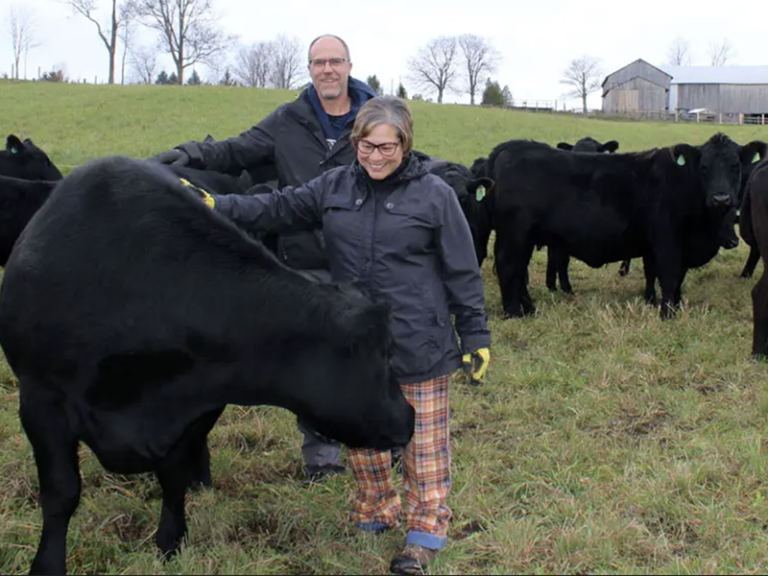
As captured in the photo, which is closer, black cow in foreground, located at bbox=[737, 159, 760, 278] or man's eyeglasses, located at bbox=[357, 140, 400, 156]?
man's eyeglasses, located at bbox=[357, 140, 400, 156]

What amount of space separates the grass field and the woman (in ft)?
0.95

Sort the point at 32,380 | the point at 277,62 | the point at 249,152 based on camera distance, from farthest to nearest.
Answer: the point at 277,62, the point at 249,152, the point at 32,380

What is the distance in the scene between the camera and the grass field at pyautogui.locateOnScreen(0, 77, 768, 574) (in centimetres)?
343

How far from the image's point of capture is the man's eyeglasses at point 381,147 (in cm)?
329

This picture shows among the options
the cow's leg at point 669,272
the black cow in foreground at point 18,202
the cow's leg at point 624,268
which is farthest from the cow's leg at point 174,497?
the cow's leg at point 624,268

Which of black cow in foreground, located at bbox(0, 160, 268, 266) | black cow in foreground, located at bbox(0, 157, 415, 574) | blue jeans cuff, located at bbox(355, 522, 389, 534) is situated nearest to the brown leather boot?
blue jeans cuff, located at bbox(355, 522, 389, 534)

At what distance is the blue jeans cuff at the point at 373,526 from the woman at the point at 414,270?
0.69 ft

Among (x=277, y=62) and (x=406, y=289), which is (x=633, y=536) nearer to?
(x=406, y=289)

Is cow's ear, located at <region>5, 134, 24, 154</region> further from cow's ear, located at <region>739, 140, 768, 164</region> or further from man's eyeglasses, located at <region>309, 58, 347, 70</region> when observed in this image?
cow's ear, located at <region>739, 140, 768, 164</region>

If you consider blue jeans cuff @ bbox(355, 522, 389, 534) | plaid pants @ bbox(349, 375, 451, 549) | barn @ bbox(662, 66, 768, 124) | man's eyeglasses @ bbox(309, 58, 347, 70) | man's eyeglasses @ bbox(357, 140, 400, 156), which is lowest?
blue jeans cuff @ bbox(355, 522, 389, 534)

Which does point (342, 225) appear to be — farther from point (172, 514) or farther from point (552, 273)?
point (552, 273)

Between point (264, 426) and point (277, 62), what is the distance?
8611 cm

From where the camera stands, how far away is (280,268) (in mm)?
3043

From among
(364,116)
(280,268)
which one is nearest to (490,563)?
(280,268)
